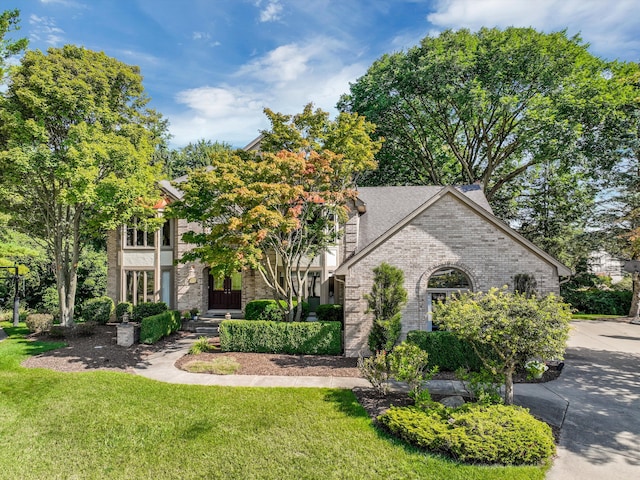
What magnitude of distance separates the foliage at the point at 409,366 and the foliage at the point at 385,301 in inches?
117

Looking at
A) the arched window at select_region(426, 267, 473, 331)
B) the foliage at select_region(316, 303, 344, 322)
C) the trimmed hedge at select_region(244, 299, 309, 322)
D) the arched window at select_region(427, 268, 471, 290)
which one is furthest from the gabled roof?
the trimmed hedge at select_region(244, 299, 309, 322)

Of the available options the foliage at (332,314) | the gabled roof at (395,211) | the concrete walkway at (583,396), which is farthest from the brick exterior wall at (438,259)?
the foliage at (332,314)

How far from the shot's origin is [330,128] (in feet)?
54.5

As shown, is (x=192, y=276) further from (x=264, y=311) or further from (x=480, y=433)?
(x=480, y=433)

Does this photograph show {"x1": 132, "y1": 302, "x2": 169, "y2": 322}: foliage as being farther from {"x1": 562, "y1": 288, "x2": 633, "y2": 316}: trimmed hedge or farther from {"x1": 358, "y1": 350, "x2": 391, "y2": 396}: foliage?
{"x1": 562, "y1": 288, "x2": 633, "y2": 316}: trimmed hedge

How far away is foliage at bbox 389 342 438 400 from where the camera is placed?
919cm

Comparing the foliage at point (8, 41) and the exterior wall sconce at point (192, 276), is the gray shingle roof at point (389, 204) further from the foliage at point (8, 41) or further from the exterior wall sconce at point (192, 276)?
the foliage at point (8, 41)

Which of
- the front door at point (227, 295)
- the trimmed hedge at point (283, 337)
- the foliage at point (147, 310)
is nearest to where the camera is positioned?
the trimmed hedge at point (283, 337)

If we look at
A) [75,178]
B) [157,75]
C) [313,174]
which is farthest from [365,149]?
[75,178]

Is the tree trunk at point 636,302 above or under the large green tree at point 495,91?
under

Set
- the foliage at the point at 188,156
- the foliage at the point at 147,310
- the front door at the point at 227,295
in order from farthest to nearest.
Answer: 1. the foliage at the point at 188,156
2. the front door at the point at 227,295
3. the foliage at the point at 147,310

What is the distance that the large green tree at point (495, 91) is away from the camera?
22656mm

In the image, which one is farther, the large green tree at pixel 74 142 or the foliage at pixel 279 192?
the large green tree at pixel 74 142

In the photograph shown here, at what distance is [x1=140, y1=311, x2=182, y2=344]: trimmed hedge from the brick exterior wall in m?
8.94
